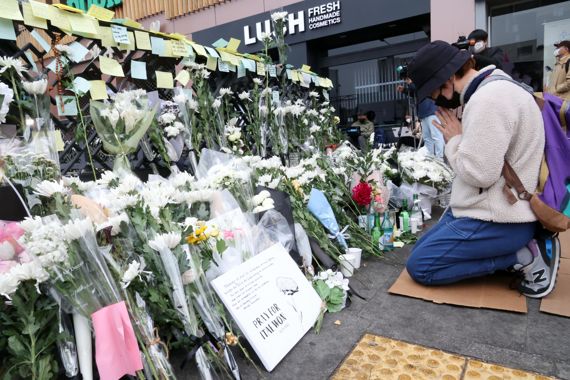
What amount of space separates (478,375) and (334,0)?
7.49 meters

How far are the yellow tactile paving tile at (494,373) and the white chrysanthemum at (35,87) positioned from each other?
7.81 ft

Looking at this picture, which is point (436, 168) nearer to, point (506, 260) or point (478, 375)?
point (506, 260)

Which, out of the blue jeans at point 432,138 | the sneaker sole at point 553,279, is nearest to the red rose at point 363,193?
the sneaker sole at point 553,279

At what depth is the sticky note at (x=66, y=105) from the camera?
242 cm

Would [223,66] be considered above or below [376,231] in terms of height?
above

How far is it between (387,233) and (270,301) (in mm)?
1500

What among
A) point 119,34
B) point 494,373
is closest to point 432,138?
point 119,34

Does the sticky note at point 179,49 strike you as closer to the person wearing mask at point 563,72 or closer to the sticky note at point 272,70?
the sticky note at point 272,70

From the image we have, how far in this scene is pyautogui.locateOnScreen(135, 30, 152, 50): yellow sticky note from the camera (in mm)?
2822

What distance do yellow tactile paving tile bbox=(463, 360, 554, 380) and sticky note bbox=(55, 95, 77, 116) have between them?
256cm

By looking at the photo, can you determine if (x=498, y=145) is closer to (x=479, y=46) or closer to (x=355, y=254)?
(x=355, y=254)

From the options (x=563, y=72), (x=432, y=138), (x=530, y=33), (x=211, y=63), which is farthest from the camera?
(x=530, y=33)

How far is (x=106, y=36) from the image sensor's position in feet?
8.52

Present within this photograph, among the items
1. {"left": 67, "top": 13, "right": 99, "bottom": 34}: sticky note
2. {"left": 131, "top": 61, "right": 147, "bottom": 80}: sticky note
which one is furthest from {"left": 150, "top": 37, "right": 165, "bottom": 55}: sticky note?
{"left": 67, "top": 13, "right": 99, "bottom": 34}: sticky note
